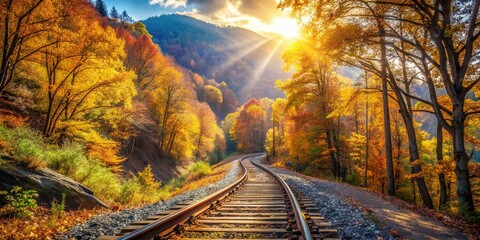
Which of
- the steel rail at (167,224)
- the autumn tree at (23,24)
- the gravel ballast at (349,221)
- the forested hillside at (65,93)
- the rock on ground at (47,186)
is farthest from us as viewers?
the autumn tree at (23,24)

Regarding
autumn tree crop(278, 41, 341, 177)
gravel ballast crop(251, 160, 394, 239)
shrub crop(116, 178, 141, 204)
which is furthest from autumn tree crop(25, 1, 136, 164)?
gravel ballast crop(251, 160, 394, 239)

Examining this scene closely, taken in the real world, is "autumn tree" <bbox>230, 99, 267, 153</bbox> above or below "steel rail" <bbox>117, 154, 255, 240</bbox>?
above

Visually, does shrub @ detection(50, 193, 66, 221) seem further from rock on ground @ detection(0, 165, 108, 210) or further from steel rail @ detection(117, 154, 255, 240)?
steel rail @ detection(117, 154, 255, 240)

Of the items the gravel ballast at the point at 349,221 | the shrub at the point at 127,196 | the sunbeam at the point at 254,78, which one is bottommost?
the shrub at the point at 127,196

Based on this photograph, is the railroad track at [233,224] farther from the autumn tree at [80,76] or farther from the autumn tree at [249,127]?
the autumn tree at [249,127]

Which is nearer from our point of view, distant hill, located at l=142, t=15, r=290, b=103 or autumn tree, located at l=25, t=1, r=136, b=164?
autumn tree, located at l=25, t=1, r=136, b=164

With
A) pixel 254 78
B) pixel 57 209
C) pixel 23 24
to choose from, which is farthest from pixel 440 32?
pixel 254 78

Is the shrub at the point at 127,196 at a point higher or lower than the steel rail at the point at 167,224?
lower

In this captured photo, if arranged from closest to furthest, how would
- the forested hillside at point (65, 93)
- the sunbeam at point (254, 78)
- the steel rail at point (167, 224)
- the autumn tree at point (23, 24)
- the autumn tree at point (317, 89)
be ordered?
the steel rail at point (167, 224)
the forested hillside at point (65, 93)
the autumn tree at point (23, 24)
the autumn tree at point (317, 89)
the sunbeam at point (254, 78)

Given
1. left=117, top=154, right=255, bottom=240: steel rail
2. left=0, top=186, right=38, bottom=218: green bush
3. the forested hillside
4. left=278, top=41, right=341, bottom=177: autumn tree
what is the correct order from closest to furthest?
left=117, top=154, right=255, bottom=240: steel rail, left=0, top=186, right=38, bottom=218: green bush, the forested hillside, left=278, top=41, right=341, bottom=177: autumn tree

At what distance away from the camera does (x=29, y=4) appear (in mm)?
10883

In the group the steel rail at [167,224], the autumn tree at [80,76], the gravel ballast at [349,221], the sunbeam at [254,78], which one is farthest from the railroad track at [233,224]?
the sunbeam at [254,78]

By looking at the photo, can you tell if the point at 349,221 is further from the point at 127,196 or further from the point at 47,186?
the point at 127,196

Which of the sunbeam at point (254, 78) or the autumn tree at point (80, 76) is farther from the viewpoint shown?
the sunbeam at point (254, 78)
